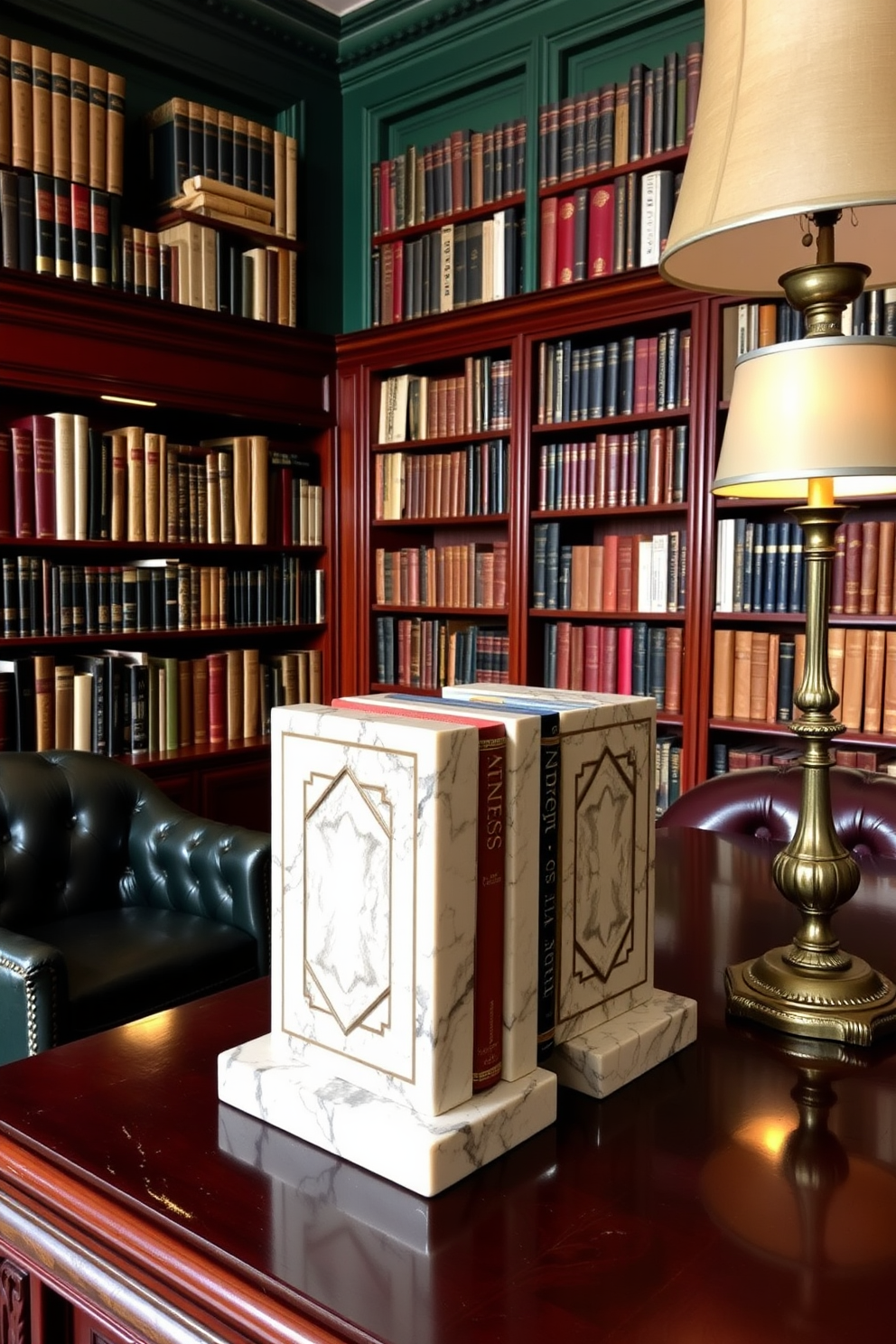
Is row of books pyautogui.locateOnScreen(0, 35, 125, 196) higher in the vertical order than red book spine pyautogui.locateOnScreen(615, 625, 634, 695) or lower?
higher

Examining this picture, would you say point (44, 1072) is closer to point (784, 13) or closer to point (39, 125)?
point (784, 13)

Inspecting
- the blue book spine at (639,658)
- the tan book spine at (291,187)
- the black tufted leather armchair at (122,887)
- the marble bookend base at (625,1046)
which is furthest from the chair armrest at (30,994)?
the tan book spine at (291,187)

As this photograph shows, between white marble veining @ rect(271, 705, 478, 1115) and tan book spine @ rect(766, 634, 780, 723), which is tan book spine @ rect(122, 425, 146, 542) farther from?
white marble veining @ rect(271, 705, 478, 1115)

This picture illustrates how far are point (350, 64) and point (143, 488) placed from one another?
6.22ft

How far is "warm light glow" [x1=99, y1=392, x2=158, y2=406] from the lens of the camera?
328cm

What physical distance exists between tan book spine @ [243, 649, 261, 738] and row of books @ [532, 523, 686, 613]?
101 centimetres

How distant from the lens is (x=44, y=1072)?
87 centimetres

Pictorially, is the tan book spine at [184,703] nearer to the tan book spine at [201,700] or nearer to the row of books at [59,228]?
the tan book spine at [201,700]

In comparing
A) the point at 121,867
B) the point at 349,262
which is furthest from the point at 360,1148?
the point at 349,262

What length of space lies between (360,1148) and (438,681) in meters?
3.04

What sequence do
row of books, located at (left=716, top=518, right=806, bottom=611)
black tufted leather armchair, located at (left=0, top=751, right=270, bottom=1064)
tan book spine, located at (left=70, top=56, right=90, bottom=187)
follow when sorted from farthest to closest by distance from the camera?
tan book spine, located at (left=70, top=56, right=90, bottom=187) < row of books, located at (left=716, top=518, right=806, bottom=611) < black tufted leather armchair, located at (left=0, top=751, right=270, bottom=1064)

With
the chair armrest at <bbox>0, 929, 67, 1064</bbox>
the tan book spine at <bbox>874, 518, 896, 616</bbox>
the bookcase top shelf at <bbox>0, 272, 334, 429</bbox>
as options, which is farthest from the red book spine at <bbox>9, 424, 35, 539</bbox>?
the tan book spine at <bbox>874, 518, 896, 616</bbox>

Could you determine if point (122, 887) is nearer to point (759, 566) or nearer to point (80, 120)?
point (759, 566)

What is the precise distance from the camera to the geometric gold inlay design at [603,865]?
829 mm
